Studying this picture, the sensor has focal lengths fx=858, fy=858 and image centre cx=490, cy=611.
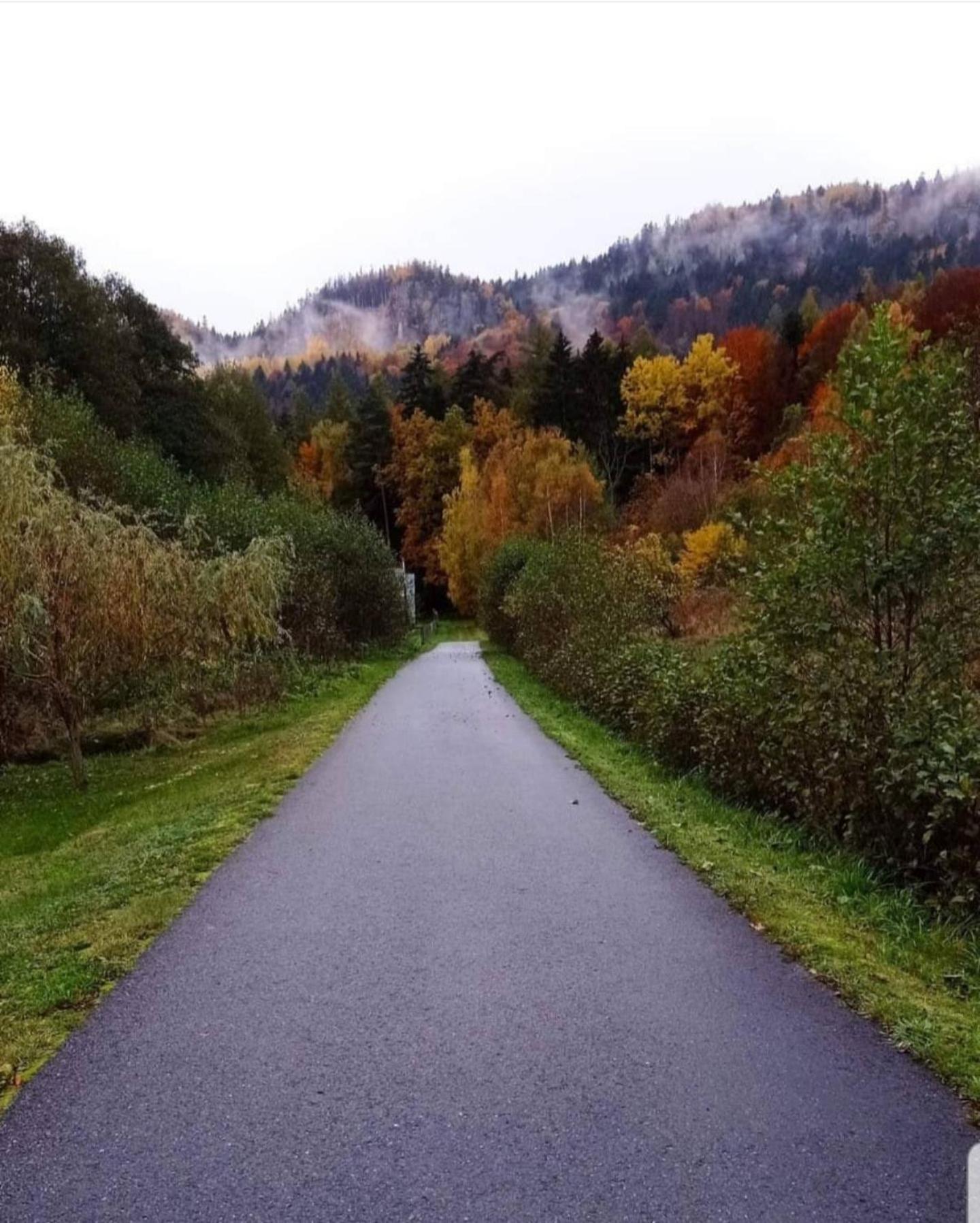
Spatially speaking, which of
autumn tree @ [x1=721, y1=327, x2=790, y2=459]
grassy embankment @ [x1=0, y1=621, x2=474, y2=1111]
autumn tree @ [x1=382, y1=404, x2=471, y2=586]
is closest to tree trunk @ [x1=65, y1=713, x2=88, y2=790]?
grassy embankment @ [x1=0, y1=621, x2=474, y2=1111]

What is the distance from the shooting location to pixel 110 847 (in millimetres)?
8977

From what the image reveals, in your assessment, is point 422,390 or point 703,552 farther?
point 422,390

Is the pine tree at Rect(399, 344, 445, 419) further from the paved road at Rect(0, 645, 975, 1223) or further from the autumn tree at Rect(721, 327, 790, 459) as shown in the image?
the paved road at Rect(0, 645, 975, 1223)

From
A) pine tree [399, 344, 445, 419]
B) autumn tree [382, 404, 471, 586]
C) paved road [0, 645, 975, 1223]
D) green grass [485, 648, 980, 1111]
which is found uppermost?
pine tree [399, 344, 445, 419]

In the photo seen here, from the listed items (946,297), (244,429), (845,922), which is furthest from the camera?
(244,429)

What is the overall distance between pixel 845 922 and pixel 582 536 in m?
16.4

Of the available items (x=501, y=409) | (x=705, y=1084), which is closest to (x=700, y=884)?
(x=705, y=1084)

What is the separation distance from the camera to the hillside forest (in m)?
7.27

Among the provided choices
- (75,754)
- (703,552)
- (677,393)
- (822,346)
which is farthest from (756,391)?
(75,754)

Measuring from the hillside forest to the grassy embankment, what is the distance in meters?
1.32

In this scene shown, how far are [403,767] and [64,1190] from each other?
8.18 meters

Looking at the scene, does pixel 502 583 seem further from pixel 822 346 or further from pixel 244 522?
pixel 822 346

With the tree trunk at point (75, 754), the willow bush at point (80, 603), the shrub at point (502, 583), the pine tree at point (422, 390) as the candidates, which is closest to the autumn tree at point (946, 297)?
the shrub at point (502, 583)

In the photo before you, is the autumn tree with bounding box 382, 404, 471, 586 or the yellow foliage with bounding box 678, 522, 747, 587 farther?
the autumn tree with bounding box 382, 404, 471, 586
